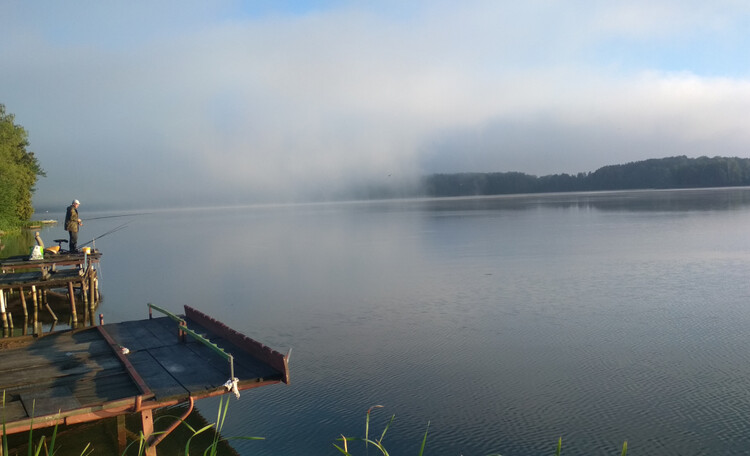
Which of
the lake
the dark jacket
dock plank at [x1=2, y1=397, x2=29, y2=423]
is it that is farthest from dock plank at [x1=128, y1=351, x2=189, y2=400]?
the dark jacket

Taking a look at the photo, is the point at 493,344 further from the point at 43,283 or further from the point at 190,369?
the point at 43,283

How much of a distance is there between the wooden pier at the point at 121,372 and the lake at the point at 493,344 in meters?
1.06

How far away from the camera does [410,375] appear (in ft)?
36.8

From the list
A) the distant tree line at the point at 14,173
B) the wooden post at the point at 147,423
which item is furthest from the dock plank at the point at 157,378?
the distant tree line at the point at 14,173

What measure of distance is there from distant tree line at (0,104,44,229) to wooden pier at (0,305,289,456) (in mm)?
46336

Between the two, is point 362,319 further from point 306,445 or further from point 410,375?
point 306,445

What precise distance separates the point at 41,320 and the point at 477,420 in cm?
1589

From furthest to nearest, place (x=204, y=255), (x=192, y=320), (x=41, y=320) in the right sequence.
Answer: (x=204, y=255)
(x=41, y=320)
(x=192, y=320)

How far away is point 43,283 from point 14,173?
43.5 meters

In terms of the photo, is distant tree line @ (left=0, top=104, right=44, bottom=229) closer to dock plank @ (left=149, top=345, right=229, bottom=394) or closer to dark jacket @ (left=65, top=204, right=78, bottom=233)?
dark jacket @ (left=65, top=204, right=78, bottom=233)

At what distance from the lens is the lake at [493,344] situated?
8.69m

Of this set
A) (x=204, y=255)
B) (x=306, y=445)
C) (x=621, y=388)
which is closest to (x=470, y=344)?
(x=621, y=388)

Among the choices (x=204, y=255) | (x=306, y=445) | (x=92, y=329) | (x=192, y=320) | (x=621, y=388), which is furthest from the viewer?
(x=204, y=255)

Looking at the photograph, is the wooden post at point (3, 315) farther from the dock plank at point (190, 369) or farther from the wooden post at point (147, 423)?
the wooden post at point (147, 423)
